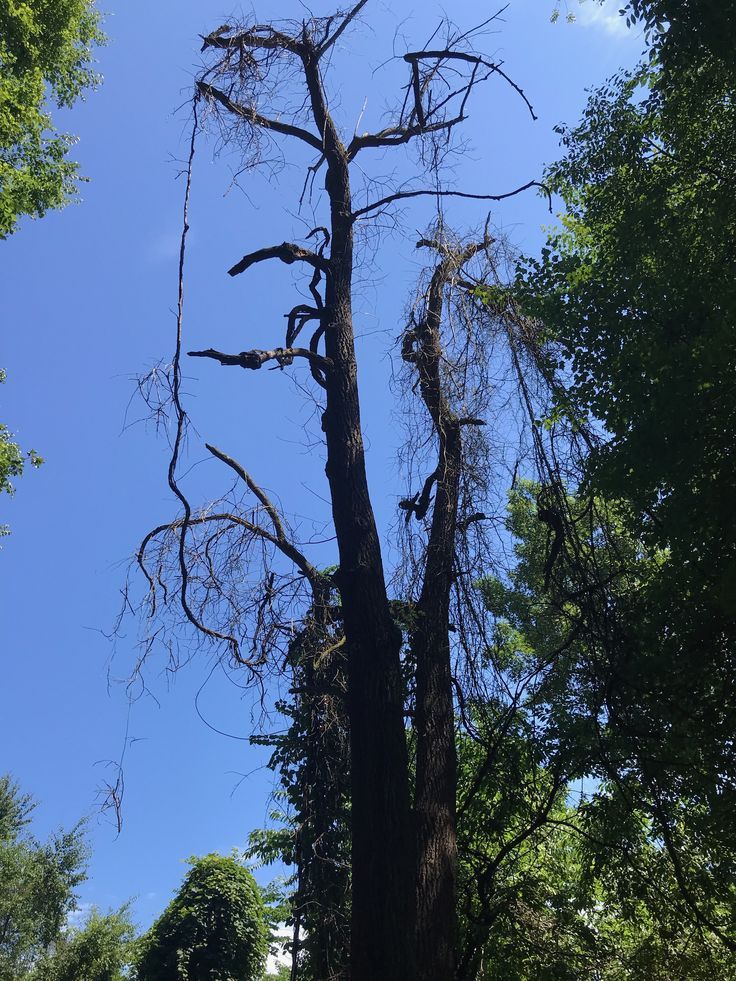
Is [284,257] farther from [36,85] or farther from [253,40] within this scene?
[36,85]

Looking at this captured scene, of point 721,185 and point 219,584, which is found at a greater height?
point 721,185

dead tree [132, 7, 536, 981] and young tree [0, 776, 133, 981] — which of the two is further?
young tree [0, 776, 133, 981]

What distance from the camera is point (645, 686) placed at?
4816mm

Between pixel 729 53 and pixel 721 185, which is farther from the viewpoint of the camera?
pixel 721 185

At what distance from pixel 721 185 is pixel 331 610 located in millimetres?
3864

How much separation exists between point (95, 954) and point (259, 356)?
55.9ft

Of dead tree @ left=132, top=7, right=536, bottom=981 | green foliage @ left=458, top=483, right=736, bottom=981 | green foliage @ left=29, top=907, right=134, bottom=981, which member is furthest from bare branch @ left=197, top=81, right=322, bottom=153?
green foliage @ left=29, top=907, right=134, bottom=981

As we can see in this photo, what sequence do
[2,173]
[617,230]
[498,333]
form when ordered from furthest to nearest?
[2,173] → [498,333] → [617,230]

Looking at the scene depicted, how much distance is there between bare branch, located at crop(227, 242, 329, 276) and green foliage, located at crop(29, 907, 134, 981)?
632 inches

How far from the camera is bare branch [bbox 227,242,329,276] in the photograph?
4.43 m

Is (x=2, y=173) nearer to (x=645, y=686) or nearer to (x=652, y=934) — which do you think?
(x=645, y=686)

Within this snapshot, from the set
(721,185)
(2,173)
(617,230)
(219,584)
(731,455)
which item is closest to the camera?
(731,455)

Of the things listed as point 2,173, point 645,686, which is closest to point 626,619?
point 645,686

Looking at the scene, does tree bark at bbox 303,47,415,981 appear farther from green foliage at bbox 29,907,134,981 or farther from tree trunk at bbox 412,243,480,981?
green foliage at bbox 29,907,134,981
